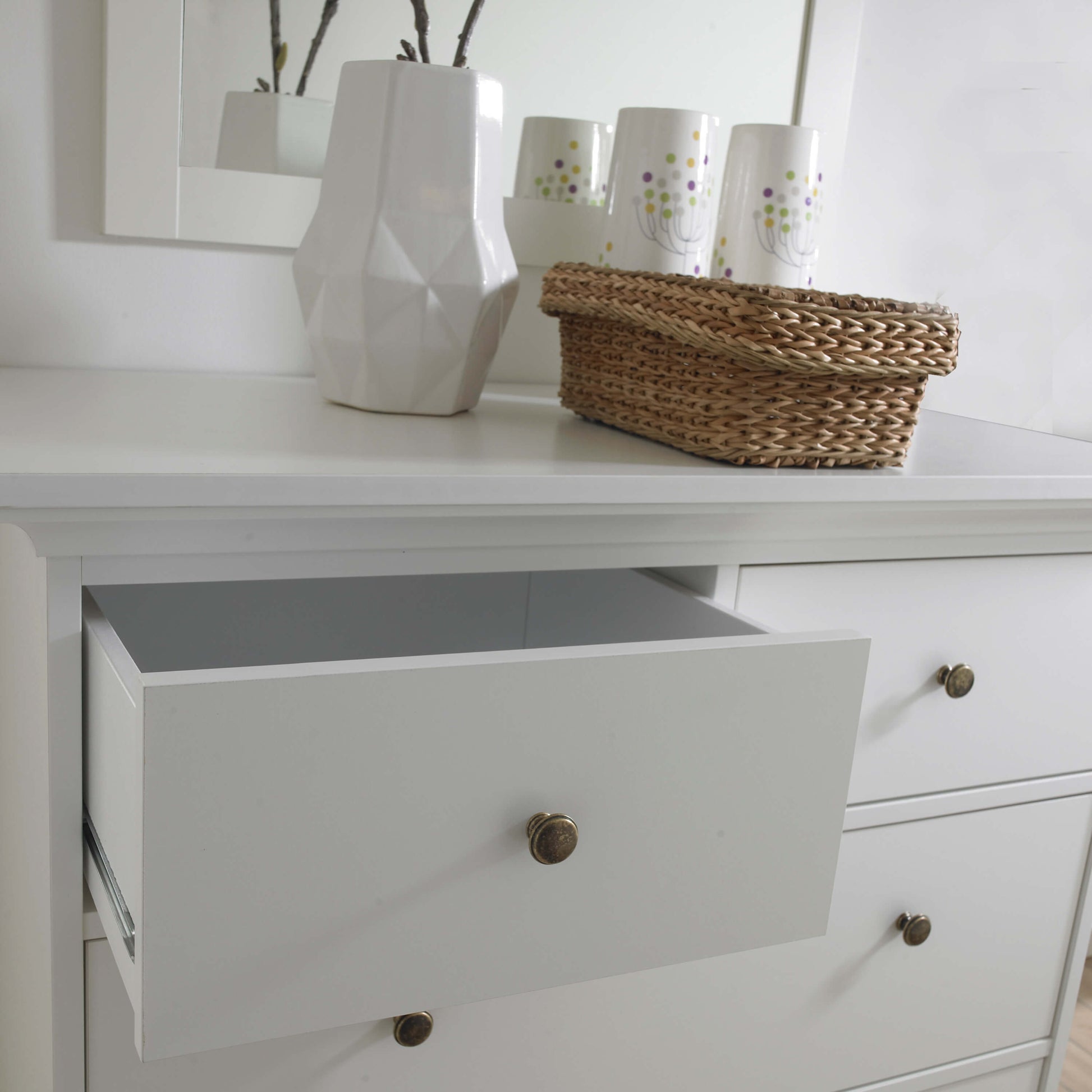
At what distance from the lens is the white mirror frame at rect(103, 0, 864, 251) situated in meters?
0.85

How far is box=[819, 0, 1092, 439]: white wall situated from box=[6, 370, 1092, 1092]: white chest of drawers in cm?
45

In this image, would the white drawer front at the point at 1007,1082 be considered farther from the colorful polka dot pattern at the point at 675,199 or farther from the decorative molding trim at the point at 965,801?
the colorful polka dot pattern at the point at 675,199

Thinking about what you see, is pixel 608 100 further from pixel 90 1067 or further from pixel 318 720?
pixel 90 1067

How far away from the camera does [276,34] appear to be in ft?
2.93

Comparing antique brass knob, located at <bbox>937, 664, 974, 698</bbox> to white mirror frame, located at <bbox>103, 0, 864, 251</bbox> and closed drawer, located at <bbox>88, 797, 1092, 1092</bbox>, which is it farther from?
white mirror frame, located at <bbox>103, 0, 864, 251</bbox>

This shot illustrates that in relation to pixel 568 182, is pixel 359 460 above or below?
below

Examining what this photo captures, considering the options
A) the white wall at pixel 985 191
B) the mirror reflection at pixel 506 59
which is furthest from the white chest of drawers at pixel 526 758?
the white wall at pixel 985 191

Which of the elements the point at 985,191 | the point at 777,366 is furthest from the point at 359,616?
the point at 985,191

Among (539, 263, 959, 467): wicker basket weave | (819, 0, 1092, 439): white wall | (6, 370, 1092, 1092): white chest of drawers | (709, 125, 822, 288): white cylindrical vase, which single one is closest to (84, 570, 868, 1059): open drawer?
(6, 370, 1092, 1092): white chest of drawers

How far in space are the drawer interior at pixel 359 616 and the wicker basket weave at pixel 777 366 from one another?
16cm

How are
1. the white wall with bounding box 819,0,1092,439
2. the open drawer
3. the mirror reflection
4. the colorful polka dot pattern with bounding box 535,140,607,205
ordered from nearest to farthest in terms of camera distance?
1. the open drawer
2. the mirror reflection
3. the colorful polka dot pattern with bounding box 535,140,607,205
4. the white wall with bounding box 819,0,1092,439

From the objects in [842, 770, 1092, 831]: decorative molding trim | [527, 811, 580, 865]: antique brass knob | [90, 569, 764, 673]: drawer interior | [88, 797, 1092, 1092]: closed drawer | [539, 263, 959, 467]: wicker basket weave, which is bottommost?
[88, 797, 1092, 1092]: closed drawer

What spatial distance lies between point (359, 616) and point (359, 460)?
409 millimetres

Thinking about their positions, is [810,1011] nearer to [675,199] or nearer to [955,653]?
[955,653]
